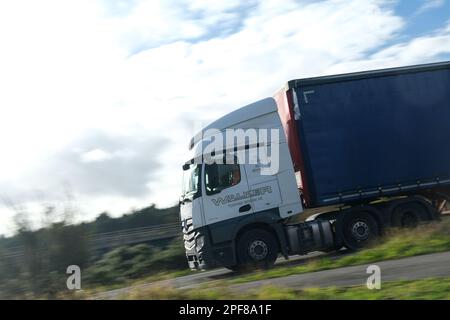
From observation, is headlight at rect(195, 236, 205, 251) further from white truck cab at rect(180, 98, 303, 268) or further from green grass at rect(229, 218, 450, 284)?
green grass at rect(229, 218, 450, 284)

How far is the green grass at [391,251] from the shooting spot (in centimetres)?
1165

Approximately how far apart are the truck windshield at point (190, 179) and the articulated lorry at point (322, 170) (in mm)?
28

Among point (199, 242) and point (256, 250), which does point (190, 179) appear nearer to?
point (199, 242)

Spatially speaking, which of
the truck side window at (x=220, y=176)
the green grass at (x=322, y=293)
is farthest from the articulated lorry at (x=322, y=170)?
the green grass at (x=322, y=293)

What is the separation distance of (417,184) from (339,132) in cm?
231

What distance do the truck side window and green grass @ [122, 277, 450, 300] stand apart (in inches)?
190

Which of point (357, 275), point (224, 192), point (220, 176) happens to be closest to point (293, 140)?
point (220, 176)

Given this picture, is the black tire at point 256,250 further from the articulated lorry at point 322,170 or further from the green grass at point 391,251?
the green grass at point 391,251

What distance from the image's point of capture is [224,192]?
13.0m

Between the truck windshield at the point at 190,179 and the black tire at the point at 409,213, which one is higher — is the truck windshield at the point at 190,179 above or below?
above

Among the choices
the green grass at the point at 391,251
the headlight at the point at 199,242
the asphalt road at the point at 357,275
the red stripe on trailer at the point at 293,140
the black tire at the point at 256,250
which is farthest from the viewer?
the red stripe on trailer at the point at 293,140

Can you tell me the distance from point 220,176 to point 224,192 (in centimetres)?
37
